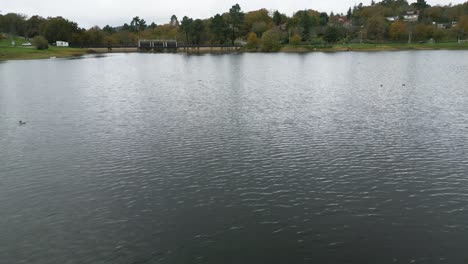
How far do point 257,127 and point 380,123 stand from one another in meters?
20.1

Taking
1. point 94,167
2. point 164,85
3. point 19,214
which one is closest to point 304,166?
point 94,167

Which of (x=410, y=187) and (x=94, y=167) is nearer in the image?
(x=410, y=187)

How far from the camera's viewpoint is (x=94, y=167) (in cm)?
4600

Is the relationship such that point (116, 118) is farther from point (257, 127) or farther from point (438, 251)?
point (438, 251)

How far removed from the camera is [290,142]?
179ft

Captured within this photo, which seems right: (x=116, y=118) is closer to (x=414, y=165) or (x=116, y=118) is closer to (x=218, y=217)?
(x=218, y=217)

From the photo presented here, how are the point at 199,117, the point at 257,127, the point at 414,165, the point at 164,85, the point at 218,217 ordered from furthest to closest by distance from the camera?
1. the point at 164,85
2. the point at 199,117
3. the point at 257,127
4. the point at 414,165
5. the point at 218,217

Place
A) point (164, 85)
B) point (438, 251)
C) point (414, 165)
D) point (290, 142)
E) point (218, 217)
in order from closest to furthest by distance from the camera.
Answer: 1. point (438, 251)
2. point (218, 217)
3. point (414, 165)
4. point (290, 142)
5. point (164, 85)

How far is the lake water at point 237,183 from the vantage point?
28766 mm

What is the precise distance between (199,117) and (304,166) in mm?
31920

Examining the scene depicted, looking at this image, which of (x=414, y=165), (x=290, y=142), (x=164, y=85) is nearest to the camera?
(x=414, y=165)

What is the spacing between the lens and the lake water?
94.4 ft

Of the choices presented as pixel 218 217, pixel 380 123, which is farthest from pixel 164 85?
pixel 218 217

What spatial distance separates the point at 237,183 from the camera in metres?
40.5
